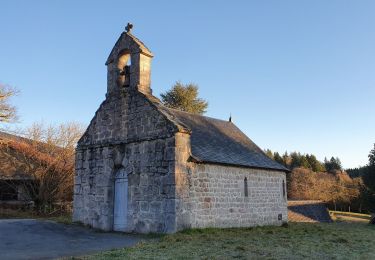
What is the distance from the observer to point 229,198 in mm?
18484

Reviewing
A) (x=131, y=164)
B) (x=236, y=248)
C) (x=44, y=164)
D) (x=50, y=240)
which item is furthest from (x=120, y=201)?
(x=44, y=164)

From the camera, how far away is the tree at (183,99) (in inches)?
1769

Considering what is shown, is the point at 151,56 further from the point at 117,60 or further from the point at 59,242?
the point at 59,242

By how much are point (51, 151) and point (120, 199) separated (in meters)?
15.2

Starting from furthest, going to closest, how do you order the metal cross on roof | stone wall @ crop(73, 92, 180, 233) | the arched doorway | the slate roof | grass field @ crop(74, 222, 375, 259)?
the metal cross on roof, the slate roof, the arched doorway, stone wall @ crop(73, 92, 180, 233), grass field @ crop(74, 222, 375, 259)

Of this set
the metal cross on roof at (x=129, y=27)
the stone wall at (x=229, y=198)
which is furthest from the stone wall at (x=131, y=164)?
the metal cross on roof at (x=129, y=27)

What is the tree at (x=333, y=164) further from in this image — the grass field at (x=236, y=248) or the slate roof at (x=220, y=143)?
the grass field at (x=236, y=248)

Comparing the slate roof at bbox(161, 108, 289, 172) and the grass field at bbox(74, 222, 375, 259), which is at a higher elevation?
the slate roof at bbox(161, 108, 289, 172)

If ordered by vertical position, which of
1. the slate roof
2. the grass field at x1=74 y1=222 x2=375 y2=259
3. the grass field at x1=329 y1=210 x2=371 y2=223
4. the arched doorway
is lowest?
the grass field at x1=329 y1=210 x2=371 y2=223

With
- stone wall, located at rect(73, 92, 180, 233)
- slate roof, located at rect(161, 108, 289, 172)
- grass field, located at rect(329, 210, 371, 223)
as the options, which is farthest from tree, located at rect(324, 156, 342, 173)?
stone wall, located at rect(73, 92, 180, 233)

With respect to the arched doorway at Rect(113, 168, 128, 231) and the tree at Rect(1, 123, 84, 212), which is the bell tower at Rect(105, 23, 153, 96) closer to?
the arched doorway at Rect(113, 168, 128, 231)

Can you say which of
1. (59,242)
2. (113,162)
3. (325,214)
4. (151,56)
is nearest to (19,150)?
(113,162)

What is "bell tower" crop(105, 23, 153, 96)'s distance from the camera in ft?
58.0

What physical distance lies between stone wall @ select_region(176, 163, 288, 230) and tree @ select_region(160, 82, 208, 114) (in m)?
23.1
